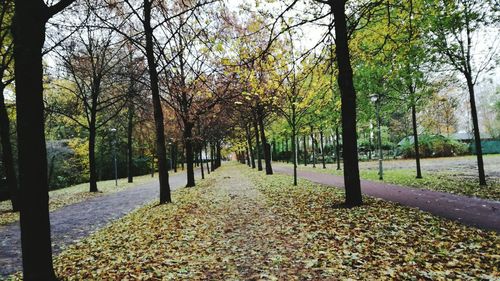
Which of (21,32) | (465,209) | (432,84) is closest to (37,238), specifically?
(21,32)

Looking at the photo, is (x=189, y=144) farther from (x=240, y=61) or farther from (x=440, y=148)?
(x=440, y=148)

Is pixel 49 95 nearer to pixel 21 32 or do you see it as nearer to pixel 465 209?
pixel 21 32

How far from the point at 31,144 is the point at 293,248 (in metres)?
4.78

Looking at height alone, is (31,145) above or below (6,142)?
below

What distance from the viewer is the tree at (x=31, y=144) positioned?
4539mm

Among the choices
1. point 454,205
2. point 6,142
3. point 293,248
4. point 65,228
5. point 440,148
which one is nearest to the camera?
point 293,248

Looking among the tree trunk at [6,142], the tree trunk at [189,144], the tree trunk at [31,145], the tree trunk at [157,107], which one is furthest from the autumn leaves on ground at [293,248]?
the tree trunk at [189,144]

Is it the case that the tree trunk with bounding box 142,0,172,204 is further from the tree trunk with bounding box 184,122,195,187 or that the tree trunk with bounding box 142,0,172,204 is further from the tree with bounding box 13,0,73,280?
the tree with bounding box 13,0,73,280

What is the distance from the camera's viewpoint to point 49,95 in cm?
3178

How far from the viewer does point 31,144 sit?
457 cm

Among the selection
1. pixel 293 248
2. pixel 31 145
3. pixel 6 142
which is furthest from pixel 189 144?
pixel 31 145

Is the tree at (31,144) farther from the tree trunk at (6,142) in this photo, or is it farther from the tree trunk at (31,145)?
the tree trunk at (6,142)

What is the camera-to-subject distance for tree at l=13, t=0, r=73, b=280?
4.54 m

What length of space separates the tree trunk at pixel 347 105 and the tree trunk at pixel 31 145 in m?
7.47
